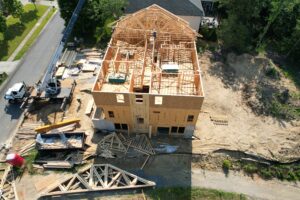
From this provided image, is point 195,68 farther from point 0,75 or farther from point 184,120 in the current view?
point 0,75

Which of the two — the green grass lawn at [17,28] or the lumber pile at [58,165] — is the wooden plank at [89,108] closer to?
the lumber pile at [58,165]

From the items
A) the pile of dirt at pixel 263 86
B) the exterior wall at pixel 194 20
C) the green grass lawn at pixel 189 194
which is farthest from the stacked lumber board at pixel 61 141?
the exterior wall at pixel 194 20

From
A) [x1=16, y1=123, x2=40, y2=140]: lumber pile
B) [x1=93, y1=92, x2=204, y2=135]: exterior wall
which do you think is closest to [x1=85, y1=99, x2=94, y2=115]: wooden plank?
[x1=93, y1=92, x2=204, y2=135]: exterior wall

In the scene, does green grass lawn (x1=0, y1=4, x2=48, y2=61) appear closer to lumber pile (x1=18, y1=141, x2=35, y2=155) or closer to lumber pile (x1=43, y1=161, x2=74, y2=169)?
lumber pile (x1=18, y1=141, x2=35, y2=155)

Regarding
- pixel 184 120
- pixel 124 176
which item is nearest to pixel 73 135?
pixel 124 176

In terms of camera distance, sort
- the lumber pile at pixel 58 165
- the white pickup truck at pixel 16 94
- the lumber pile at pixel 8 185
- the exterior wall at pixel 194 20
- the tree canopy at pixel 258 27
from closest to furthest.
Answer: the lumber pile at pixel 8 185, the lumber pile at pixel 58 165, the white pickup truck at pixel 16 94, the tree canopy at pixel 258 27, the exterior wall at pixel 194 20

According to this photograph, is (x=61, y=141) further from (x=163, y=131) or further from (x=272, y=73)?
(x=272, y=73)
